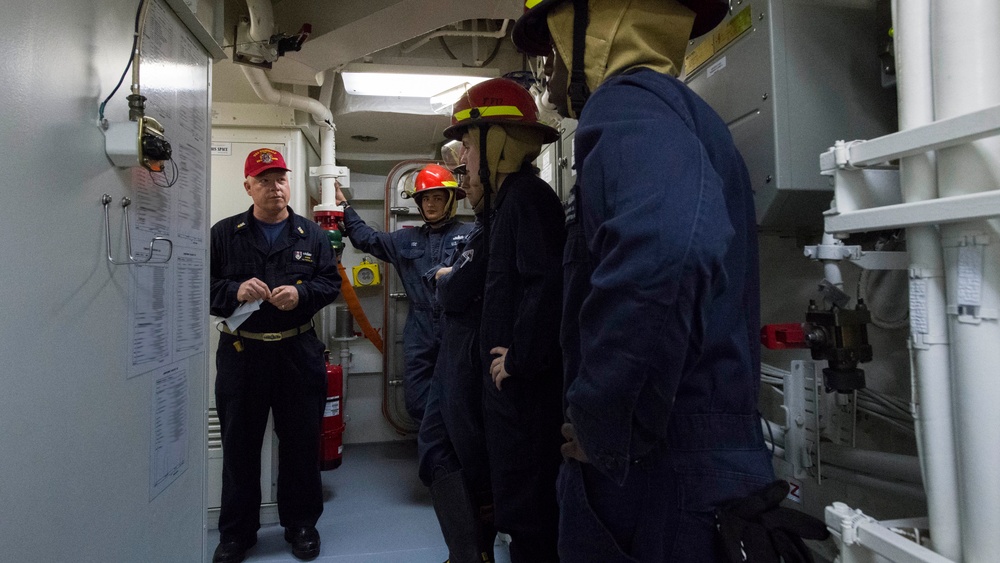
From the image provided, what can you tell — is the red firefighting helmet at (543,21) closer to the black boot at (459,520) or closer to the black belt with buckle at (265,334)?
the black boot at (459,520)

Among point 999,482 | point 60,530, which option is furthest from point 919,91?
point 60,530

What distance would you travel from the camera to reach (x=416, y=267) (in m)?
3.62

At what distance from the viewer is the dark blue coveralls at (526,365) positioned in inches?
65.0

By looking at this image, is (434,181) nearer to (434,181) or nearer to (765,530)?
(434,181)

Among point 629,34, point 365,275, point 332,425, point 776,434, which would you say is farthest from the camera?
point 365,275

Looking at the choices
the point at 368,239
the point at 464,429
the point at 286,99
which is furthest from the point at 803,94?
the point at 368,239

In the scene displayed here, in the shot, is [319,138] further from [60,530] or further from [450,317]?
[60,530]

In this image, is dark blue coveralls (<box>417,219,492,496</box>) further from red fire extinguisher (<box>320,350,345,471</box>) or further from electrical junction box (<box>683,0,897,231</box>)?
red fire extinguisher (<box>320,350,345,471</box>)

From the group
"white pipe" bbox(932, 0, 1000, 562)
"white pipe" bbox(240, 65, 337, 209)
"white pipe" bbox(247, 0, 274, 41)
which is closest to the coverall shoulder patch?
"white pipe" bbox(932, 0, 1000, 562)

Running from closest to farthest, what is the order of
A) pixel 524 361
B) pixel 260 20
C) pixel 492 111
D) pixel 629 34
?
1. pixel 629 34
2. pixel 524 361
3. pixel 492 111
4. pixel 260 20

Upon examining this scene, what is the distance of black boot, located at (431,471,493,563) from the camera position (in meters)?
1.94

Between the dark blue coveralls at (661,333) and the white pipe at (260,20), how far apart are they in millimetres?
1988

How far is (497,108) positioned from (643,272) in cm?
126

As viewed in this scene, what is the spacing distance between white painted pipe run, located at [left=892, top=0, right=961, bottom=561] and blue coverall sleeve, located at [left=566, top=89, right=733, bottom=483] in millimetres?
312
